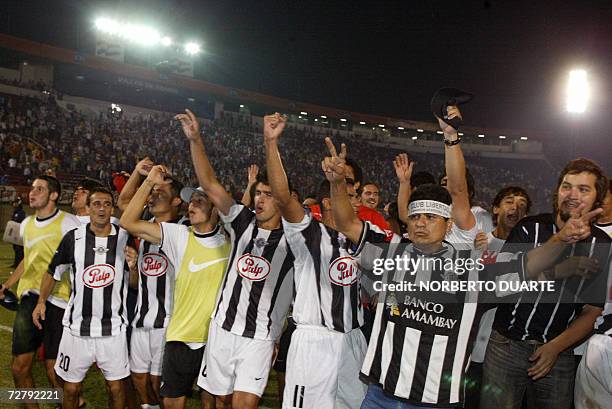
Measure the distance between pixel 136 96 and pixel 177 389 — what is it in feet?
102

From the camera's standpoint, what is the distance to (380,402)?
325 centimetres

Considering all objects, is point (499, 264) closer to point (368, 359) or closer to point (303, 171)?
point (368, 359)

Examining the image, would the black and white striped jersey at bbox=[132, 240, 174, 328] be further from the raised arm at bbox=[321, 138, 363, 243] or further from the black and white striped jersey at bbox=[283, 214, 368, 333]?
the raised arm at bbox=[321, 138, 363, 243]

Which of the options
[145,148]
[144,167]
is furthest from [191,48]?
[144,167]

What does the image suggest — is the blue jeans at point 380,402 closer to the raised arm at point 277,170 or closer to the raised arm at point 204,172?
Answer: the raised arm at point 277,170

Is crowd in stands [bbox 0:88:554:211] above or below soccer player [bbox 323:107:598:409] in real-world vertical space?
above

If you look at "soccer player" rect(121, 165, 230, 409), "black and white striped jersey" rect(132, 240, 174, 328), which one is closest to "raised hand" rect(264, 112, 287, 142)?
"soccer player" rect(121, 165, 230, 409)

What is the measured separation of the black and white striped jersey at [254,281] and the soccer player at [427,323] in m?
1.07

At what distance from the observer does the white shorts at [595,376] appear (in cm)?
328

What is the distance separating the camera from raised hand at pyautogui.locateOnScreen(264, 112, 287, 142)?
370cm

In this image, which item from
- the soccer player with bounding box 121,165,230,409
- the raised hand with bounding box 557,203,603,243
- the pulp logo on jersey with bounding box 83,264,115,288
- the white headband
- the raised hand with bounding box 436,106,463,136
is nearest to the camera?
the raised hand with bounding box 557,203,603,243

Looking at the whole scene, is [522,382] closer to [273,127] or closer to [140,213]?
[273,127]

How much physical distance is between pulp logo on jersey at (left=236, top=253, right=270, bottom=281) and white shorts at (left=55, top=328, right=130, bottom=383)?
135cm

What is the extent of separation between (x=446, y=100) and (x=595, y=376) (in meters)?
1.96
